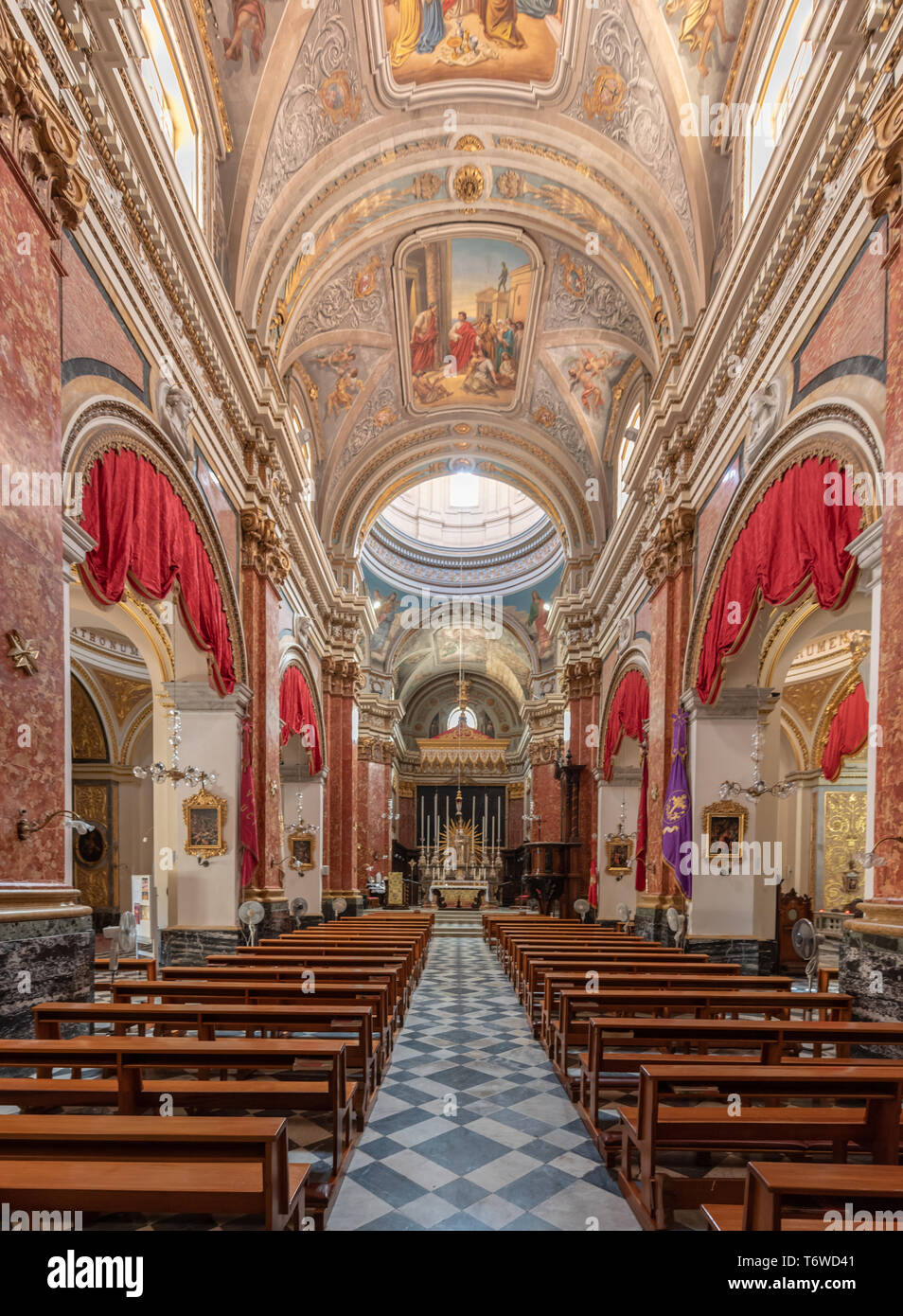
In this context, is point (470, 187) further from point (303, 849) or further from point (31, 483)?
point (303, 849)

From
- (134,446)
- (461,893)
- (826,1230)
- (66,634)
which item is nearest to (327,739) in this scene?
(461,893)

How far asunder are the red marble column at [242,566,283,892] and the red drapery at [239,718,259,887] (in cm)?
23

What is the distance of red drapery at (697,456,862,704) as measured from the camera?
5645mm

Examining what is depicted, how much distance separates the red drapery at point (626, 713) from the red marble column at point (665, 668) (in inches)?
66.1

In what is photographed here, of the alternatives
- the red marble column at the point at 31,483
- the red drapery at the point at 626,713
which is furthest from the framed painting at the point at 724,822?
the red marble column at the point at 31,483

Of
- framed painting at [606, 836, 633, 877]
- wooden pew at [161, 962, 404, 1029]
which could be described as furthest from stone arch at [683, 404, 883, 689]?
framed painting at [606, 836, 633, 877]

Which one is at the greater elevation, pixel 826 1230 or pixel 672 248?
pixel 672 248

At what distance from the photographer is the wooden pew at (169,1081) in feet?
9.09

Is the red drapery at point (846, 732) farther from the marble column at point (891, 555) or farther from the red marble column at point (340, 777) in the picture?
the red marble column at point (340, 777)

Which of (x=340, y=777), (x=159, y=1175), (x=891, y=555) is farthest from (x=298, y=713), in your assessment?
(x=159, y=1175)

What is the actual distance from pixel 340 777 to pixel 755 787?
11.4m

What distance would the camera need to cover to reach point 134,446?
21.3 feet
